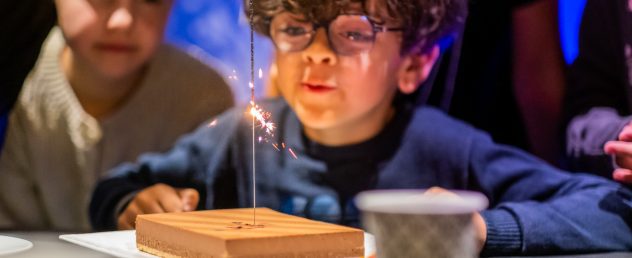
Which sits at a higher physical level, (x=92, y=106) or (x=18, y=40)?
(x=18, y=40)

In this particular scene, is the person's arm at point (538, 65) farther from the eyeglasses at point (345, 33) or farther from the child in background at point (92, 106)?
the child in background at point (92, 106)

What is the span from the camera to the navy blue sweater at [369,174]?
2303mm

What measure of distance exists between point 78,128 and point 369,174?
2.62 ft

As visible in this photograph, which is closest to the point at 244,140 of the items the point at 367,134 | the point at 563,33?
the point at 367,134

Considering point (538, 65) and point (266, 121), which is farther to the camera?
point (266, 121)

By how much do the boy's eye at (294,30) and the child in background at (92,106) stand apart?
0.75 feet

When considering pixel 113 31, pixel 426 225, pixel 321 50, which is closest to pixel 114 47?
pixel 113 31

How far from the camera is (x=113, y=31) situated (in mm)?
2457

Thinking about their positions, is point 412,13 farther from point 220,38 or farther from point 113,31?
point 113,31

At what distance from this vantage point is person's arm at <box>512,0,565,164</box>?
235 centimetres

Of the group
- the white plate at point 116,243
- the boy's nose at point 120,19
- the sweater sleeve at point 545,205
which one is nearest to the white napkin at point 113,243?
the white plate at point 116,243

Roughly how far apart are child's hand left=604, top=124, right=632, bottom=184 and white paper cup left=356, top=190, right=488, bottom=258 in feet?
4.25

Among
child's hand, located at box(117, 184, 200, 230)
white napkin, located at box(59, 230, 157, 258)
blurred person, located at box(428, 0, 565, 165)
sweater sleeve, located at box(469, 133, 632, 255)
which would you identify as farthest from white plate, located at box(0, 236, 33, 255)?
blurred person, located at box(428, 0, 565, 165)

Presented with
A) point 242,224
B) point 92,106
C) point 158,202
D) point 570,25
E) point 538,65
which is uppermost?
point 570,25
